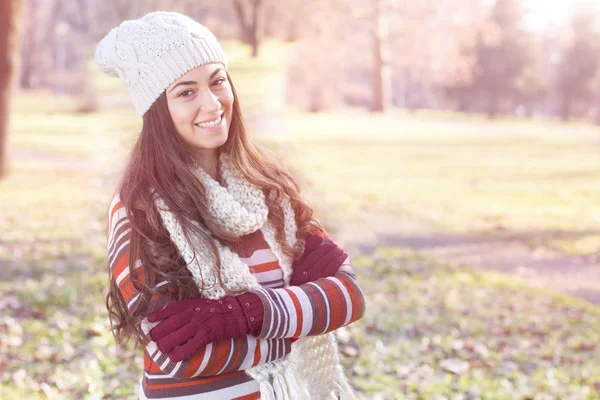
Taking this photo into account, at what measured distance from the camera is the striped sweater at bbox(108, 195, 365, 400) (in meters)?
1.92

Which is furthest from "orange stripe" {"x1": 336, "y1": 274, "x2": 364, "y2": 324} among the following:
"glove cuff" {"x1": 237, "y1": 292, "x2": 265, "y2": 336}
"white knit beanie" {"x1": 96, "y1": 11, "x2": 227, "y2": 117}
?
"white knit beanie" {"x1": 96, "y1": 11, "x2": 227, "y2": 117}

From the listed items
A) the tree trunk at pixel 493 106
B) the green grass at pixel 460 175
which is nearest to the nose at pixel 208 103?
the green grass at pixel 460 175

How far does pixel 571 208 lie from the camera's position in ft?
38.4

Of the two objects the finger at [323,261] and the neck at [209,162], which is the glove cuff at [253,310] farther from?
the neck at [209,162]

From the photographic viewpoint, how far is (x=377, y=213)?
1076 cm

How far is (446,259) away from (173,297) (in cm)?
659

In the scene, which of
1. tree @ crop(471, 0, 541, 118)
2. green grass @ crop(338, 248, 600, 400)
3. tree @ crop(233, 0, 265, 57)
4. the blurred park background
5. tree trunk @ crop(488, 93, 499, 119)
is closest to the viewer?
green grass @ crop(338, 248, 600, 400)

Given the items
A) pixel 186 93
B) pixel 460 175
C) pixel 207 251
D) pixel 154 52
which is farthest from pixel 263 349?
pixel 460 175

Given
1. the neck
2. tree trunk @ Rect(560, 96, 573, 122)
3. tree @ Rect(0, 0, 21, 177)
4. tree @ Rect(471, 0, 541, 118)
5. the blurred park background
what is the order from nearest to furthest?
the neck → the blurred park background → tree @ Rect(0, 0, 21, 177) → tree @ Rect(471, 0, 541, 118) → tree trunk @ Rect(560, 96, 573, 122)

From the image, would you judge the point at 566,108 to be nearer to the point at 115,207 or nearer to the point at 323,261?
the point at 323,261

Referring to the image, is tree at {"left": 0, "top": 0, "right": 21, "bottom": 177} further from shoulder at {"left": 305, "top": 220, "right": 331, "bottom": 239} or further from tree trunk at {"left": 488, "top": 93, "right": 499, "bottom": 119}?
tree trunk at {"left": 488, "top": 93, "right": 499, "bottom": 119}

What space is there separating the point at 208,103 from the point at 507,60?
41418 mm

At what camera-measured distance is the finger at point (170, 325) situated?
6.09 ft

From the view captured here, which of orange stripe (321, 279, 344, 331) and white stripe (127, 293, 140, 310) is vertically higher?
white stripe (127, 293, 140, 310)
